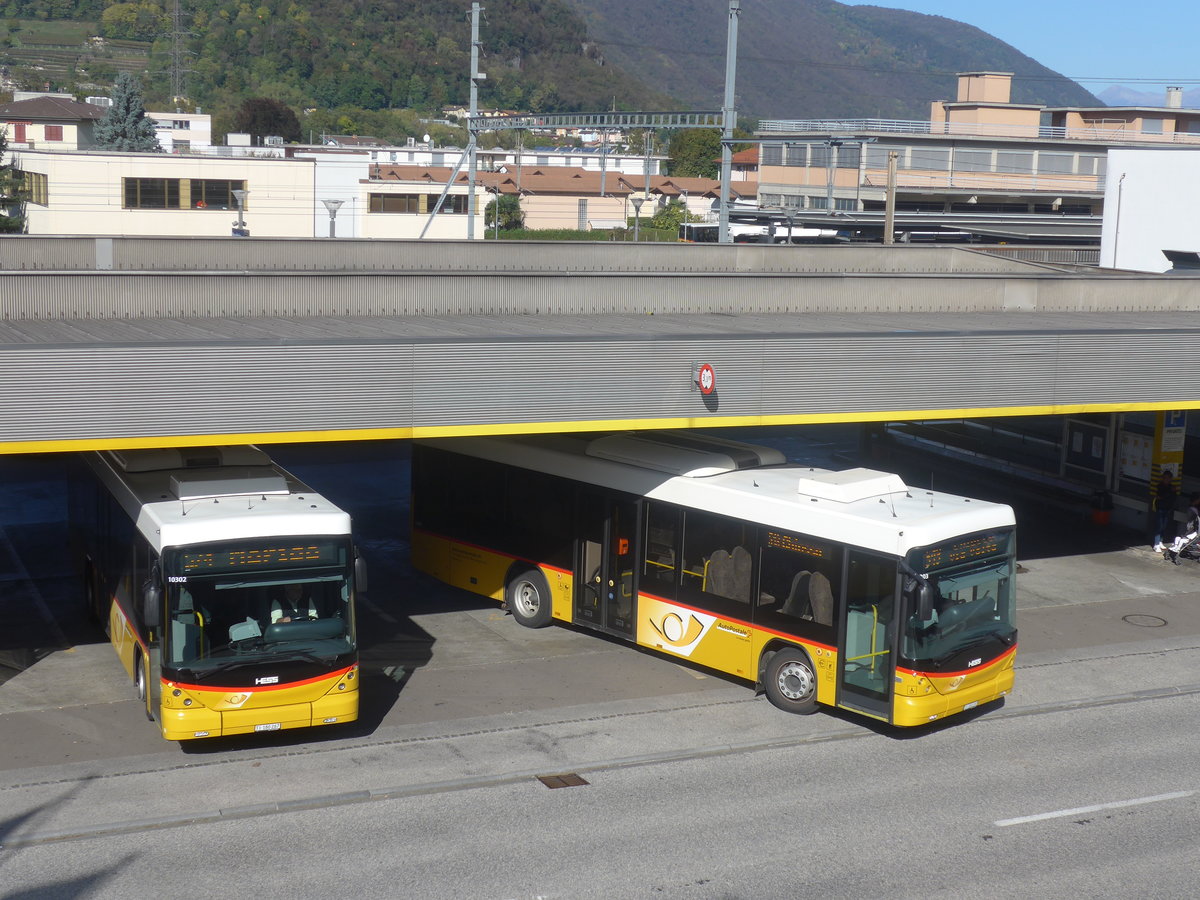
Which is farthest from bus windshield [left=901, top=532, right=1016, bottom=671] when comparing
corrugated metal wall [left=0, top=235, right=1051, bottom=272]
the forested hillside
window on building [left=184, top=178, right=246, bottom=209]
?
the forested hillside

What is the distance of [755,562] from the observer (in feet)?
48.7

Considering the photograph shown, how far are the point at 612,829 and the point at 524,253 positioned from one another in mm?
17453

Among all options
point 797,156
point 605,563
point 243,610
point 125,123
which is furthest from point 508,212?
point 243,610

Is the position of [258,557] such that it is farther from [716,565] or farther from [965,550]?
[965,550]

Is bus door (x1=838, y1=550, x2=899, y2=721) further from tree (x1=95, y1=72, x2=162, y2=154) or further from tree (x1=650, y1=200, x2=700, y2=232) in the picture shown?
Result: tree (x1=95, y1=72, x2=162, y2=154)

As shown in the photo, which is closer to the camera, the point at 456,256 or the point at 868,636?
the point at 868,636

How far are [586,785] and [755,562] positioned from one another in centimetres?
347

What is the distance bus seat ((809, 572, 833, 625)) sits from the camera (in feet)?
46.1

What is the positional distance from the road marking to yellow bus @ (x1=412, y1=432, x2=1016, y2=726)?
175 centimetres

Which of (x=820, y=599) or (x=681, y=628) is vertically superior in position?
(x=820, y=599)

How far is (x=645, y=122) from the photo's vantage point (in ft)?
102

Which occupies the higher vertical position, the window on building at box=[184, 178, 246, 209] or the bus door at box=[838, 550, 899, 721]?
the window on building at box=[184, 178, 246, 209]

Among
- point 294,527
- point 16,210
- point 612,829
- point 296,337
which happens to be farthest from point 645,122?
point 16,210

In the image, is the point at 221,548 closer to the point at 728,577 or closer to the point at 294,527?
the point at 294,527
